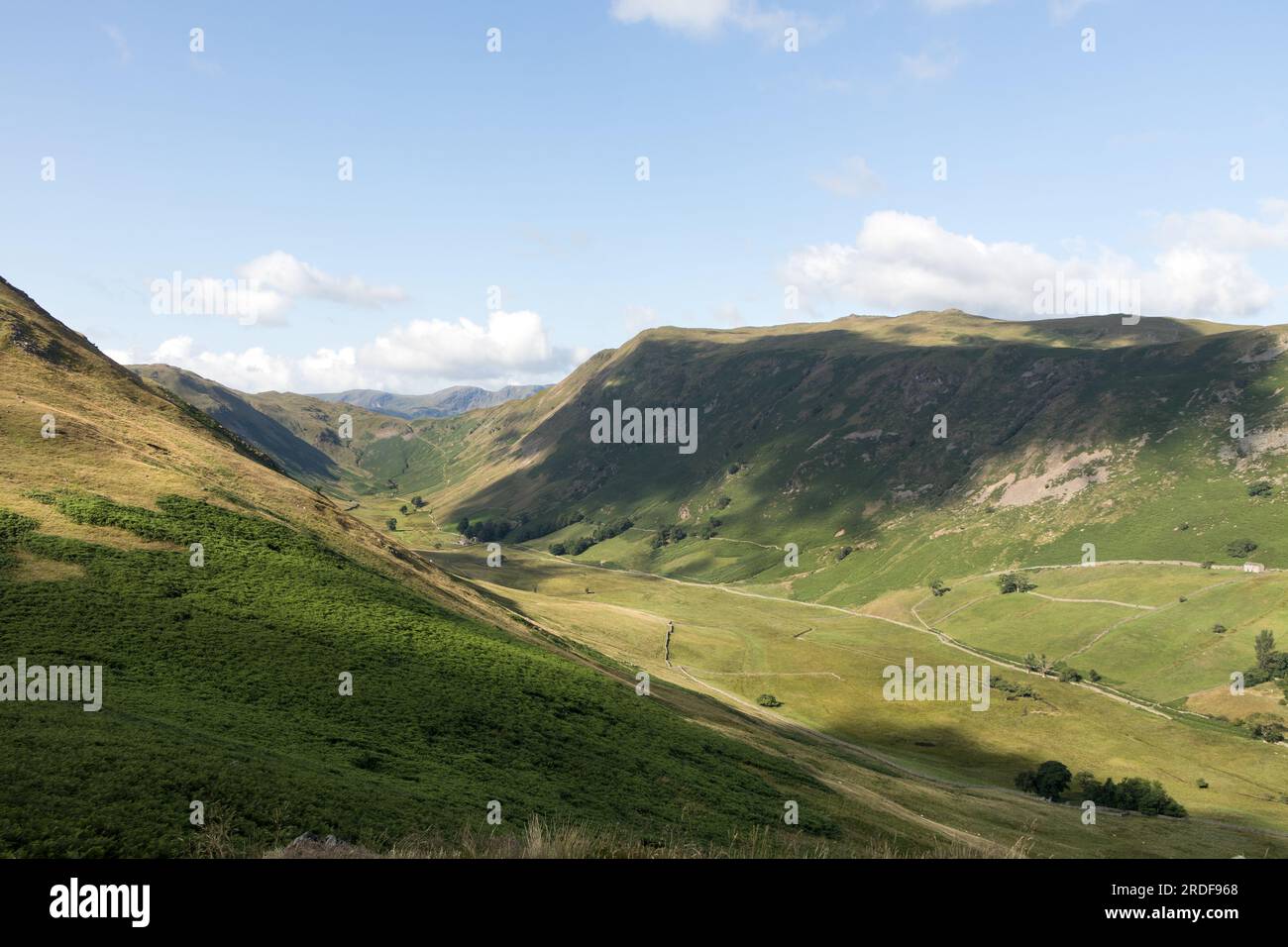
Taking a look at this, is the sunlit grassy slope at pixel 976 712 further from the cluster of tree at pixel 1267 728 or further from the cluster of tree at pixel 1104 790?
the cluster of tree at pixel 1104 790

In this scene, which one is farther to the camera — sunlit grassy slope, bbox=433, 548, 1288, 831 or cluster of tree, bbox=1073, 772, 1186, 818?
sunlit grassy slope, bbox=433, 548, 1288, 831

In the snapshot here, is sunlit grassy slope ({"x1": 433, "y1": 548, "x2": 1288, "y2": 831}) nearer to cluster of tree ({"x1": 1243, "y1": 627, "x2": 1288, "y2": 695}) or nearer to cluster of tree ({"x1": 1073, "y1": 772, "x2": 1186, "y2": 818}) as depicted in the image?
cluster of tree ({"x1": 1243, "y1": 627, "x2": 1288, "y2": 695})

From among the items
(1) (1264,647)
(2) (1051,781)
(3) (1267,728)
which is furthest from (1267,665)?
(2) (1051,781)

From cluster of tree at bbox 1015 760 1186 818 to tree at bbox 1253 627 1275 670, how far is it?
65.6m

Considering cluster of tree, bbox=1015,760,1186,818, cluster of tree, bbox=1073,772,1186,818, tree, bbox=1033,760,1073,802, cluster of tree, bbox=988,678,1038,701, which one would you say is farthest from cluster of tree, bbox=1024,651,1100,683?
tree, bbox=1033,760,1073,802

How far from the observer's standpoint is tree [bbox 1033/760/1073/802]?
104m

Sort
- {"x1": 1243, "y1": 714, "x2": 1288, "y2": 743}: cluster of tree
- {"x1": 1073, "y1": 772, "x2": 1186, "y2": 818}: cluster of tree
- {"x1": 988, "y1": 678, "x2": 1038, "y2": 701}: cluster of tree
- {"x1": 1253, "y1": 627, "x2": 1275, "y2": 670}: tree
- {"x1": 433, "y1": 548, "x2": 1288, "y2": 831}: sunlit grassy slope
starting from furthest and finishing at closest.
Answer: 1. {"x1": 1253, "y1": 627, "x2": 1275, "y2": 670}: tree
2. {"x1": 988, "y1": 678, "x2": 1038, "y2": 701}: cluster of tree
3. {"x1": 1243, "y1": 714, "x2": 1288, "y2": 743}: cluster of tree
4. {"x1": 433, "y1": 548, "x2": 1288, "y2": 831}: sunlit grassy slope
5. {"x1": 1073, "y1": 772, "x2": 1186, "y2": 818}: cluster of tree

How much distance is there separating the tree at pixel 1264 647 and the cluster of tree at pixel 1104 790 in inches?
2582

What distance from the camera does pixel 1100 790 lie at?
103188 millimetres

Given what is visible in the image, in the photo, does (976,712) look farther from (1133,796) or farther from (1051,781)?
(1133,796)

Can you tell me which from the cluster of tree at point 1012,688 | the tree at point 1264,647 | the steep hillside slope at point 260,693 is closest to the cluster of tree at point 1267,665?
the tree at point 1264,647

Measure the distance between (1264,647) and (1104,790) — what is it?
81.4 metres
